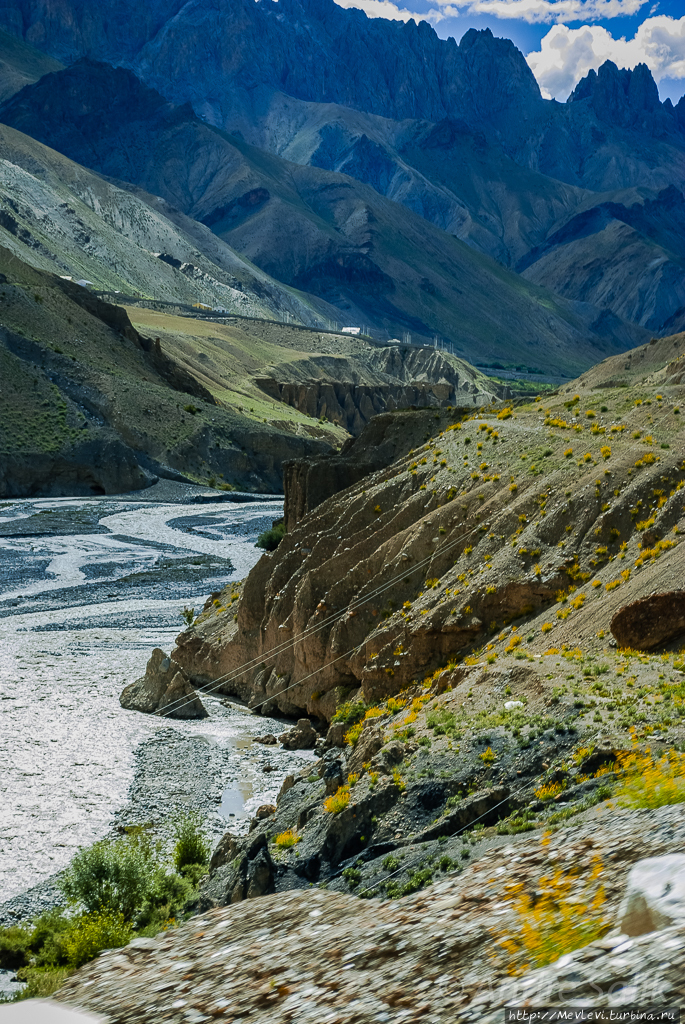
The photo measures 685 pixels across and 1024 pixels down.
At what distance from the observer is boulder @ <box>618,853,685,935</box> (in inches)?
365

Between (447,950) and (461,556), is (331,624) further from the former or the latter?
(447,950)

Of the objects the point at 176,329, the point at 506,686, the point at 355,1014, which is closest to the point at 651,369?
the point at 506,686

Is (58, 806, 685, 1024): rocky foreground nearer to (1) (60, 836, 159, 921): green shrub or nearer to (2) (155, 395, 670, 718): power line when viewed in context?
(1) (60, 836, 159, 921): green shrub

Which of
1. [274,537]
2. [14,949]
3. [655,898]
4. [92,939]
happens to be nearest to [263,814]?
[92,939]

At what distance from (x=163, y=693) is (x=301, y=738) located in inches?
267

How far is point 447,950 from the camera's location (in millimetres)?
11539

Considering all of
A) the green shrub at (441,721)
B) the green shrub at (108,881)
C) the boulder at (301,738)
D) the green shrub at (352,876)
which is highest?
the green shrub at (441,721)

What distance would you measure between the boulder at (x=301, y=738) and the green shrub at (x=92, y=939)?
13.0 metres

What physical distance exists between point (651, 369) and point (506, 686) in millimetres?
33667

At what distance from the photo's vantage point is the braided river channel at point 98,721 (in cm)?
2800

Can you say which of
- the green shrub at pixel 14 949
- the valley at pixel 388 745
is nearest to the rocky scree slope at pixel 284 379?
the valley at pixel 388 745

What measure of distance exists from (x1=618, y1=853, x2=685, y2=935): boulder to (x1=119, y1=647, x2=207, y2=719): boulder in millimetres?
27841

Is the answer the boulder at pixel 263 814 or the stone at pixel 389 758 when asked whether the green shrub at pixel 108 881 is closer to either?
the boulder at pixel 263 814

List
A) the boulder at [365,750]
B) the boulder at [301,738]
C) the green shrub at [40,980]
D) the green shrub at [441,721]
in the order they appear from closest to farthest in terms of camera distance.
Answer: the green shrub at [40,980]
the green shrub at [441,721]
the boulder at [365,750]
the boulder at [301,738]
